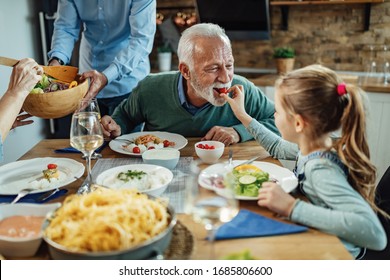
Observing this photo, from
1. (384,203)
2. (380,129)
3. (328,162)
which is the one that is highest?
(328,162)

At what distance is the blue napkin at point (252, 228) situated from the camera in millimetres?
987

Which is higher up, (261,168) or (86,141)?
(86,141)

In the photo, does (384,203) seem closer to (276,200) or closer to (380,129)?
(276,200)

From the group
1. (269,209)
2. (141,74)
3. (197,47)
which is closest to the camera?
(269,209)

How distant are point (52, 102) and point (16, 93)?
0.12m

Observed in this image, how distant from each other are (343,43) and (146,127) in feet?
7.75

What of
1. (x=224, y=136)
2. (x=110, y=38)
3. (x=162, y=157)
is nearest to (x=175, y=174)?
(x=162, y=157)

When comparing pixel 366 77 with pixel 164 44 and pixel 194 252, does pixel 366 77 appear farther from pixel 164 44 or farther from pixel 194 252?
pixel 194 252

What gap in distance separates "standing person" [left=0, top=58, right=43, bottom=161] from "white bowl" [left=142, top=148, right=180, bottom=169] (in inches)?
18.1

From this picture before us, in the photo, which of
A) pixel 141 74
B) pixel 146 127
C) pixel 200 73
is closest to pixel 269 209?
pixel 200 73

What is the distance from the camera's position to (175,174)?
4.66 feet

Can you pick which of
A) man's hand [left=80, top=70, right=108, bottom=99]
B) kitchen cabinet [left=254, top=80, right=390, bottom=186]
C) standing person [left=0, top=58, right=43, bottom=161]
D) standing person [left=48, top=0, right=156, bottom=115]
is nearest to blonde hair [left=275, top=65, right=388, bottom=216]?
standing person [left=0, top=58, right=43, bottom=161]

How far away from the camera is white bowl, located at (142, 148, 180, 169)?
56.3 inches

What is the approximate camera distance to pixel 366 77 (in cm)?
355
